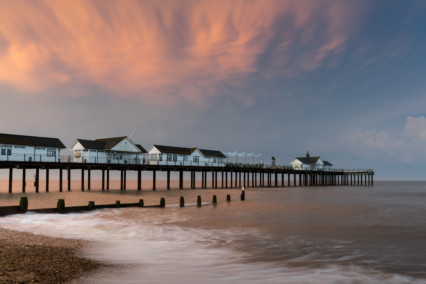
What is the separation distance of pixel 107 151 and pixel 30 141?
1248 cm

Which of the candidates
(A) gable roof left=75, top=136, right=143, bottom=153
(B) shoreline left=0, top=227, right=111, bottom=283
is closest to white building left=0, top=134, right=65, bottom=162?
(A) gable roof left=75, top=136, right=143, bottom=153

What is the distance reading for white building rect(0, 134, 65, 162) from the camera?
4838cm

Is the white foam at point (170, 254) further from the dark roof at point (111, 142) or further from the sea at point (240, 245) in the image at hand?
the dark roof at point (111, 142)

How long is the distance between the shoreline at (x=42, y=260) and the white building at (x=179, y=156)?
2015 inches

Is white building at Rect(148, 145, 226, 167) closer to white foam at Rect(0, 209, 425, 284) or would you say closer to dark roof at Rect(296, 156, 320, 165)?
white foam at Rect(0, 209, 425, 284)

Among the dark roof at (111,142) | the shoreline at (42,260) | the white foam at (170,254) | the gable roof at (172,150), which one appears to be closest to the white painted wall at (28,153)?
Result: the dark roof at (111,142)

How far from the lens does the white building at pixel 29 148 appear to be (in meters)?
48.4

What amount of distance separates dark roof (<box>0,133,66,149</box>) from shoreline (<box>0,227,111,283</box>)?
36.8 m

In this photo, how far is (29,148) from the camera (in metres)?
50.3

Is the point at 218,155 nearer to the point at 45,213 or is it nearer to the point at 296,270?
the point at 45,213

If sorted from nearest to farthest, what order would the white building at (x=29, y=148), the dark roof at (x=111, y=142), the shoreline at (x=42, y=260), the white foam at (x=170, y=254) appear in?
the shoreline at (x=42, y=260)
the white foam at (x=170, y=254)
the white building at (x=29, y=148)
the dark roof at (x=111, y=142)

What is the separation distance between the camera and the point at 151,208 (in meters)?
30.9

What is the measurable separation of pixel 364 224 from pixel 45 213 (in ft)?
70.9

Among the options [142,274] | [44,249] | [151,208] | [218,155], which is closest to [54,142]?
[151,208]
